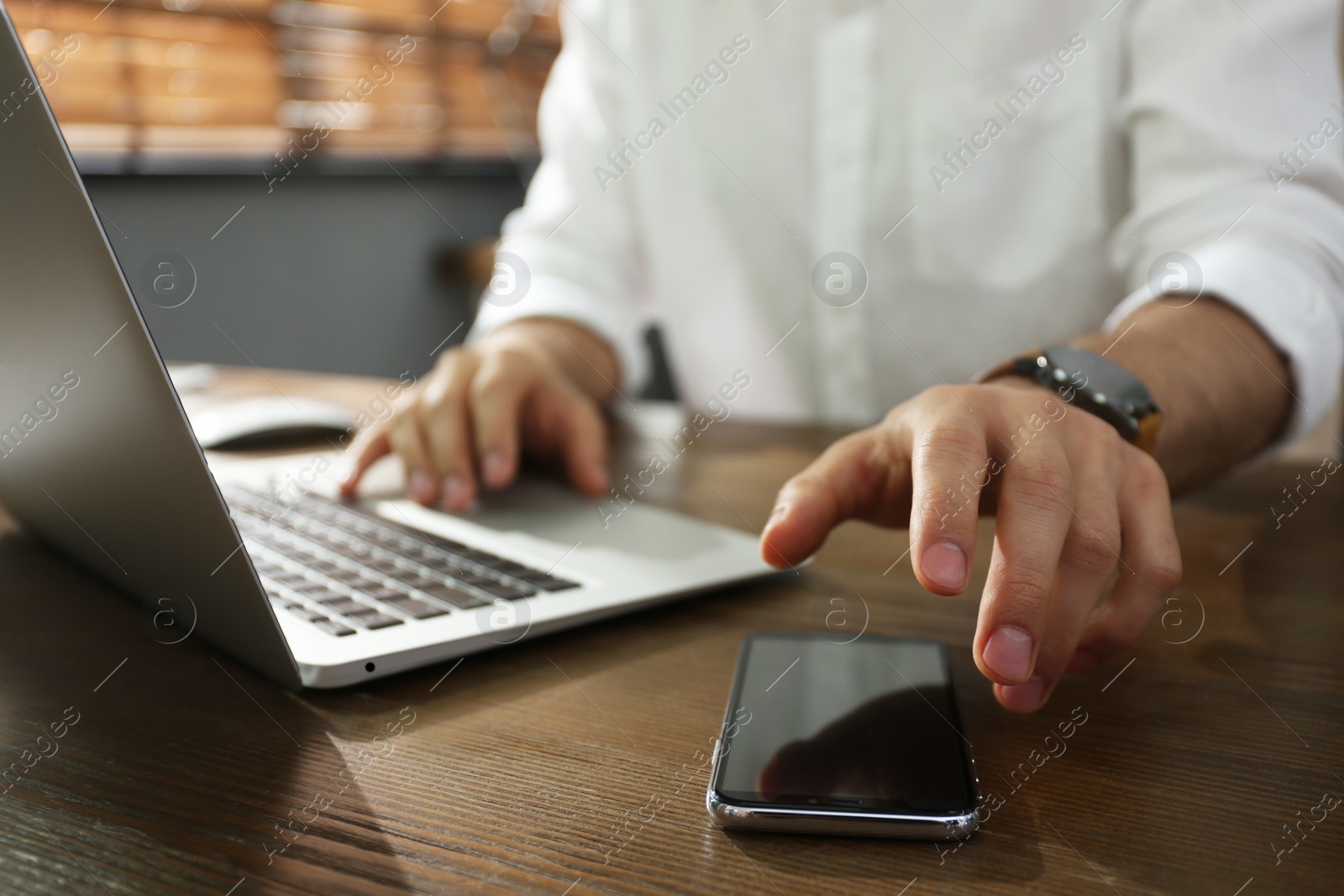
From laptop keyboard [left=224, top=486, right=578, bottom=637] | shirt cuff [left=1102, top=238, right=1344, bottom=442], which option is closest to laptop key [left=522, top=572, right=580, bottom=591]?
laptop keyboard [left=224, top=486, right=578, bottom=637]

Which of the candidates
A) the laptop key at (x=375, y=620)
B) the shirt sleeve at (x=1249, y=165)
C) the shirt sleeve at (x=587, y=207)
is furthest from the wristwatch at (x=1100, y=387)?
the shirt sleeve at (x=587, y=207)

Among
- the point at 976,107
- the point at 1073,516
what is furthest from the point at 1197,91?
the point at 1073,516

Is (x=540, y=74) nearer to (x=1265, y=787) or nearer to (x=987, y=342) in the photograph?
(x=987, y=342)

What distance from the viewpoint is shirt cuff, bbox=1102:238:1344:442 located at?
669 mm

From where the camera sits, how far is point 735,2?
3.54ft

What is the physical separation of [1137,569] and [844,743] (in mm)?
157

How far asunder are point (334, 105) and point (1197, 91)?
2.76 metres

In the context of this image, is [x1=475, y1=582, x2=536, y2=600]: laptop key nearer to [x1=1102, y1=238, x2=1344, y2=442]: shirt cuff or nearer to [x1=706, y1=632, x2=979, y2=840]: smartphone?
[x1=706, y1=632, x2=979, y2=840]: smartphone

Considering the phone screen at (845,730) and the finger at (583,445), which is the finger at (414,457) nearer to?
the finger at (583,445)

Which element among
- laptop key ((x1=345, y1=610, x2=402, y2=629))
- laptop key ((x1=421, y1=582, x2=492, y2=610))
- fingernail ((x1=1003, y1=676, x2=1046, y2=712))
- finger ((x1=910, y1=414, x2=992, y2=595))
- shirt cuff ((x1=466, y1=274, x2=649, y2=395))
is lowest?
fingernail ((x1=1003, y1=676, x2=1046, y2=712))

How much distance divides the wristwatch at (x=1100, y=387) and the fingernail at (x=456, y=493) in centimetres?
36

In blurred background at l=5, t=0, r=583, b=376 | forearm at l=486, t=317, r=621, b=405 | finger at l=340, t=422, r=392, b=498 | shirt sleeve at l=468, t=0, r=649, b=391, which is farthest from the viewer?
blurred background at l=5, t=0, r=583, b=376

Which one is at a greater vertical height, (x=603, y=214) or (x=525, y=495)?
(x=603, y=214)

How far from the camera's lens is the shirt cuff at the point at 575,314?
1036 mm
